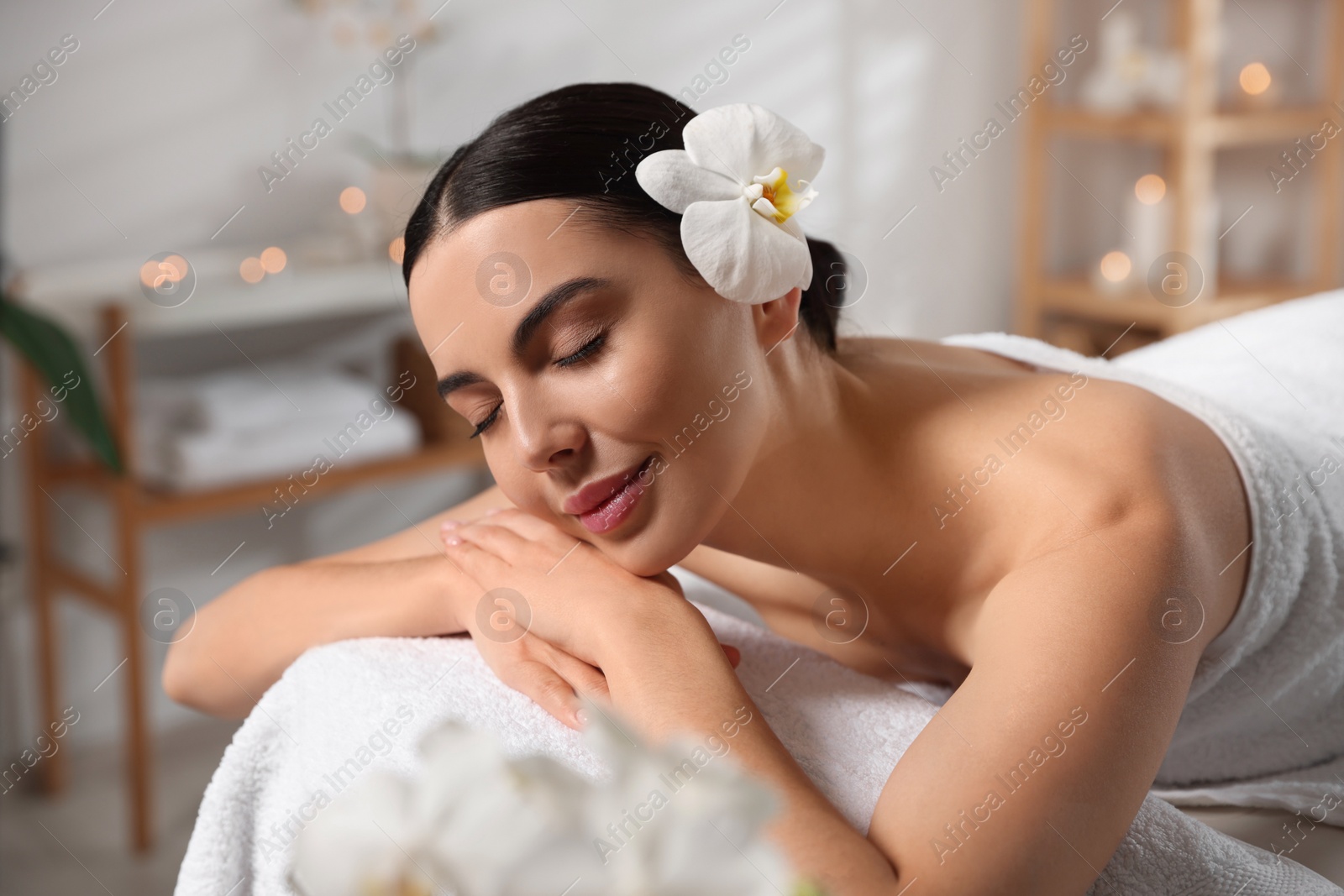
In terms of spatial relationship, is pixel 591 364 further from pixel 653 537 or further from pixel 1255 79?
pixel 1255 79

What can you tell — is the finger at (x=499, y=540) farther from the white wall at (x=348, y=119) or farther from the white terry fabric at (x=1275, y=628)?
the white wall at (x=348, y=119)

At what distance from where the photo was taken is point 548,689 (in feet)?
2.61

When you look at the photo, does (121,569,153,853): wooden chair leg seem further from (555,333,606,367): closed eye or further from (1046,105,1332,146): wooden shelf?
(1046,105,1332,146): wooden shelf

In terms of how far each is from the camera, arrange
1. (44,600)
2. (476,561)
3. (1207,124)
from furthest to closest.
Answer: (1207,124) → (44,600) → (476,561)

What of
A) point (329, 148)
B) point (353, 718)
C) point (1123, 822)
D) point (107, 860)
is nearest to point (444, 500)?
point (329, 148)

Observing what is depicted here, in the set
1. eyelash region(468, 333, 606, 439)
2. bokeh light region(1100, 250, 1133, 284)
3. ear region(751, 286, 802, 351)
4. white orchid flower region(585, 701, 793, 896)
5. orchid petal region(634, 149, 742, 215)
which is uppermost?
white orchid flower region(585, 701, 793, 896)

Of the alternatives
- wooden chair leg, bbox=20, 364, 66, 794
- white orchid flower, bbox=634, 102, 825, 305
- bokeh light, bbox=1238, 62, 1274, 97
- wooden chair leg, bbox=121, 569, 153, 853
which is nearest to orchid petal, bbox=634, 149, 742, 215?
white orchid flower, bbox=634, 102, 825, 305

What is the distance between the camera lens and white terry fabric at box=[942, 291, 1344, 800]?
95cm

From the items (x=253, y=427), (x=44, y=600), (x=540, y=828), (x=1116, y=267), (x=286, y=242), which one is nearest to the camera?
(x=540, y=828)

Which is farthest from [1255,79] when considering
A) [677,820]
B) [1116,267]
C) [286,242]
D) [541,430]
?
[677,820]

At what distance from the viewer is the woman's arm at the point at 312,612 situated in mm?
949

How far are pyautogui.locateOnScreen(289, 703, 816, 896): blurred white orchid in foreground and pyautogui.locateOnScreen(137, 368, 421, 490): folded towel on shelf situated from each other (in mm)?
1871

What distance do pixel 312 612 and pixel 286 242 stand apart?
160 cm

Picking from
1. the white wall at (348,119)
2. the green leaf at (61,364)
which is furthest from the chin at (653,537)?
the green leaf at (61,364)
